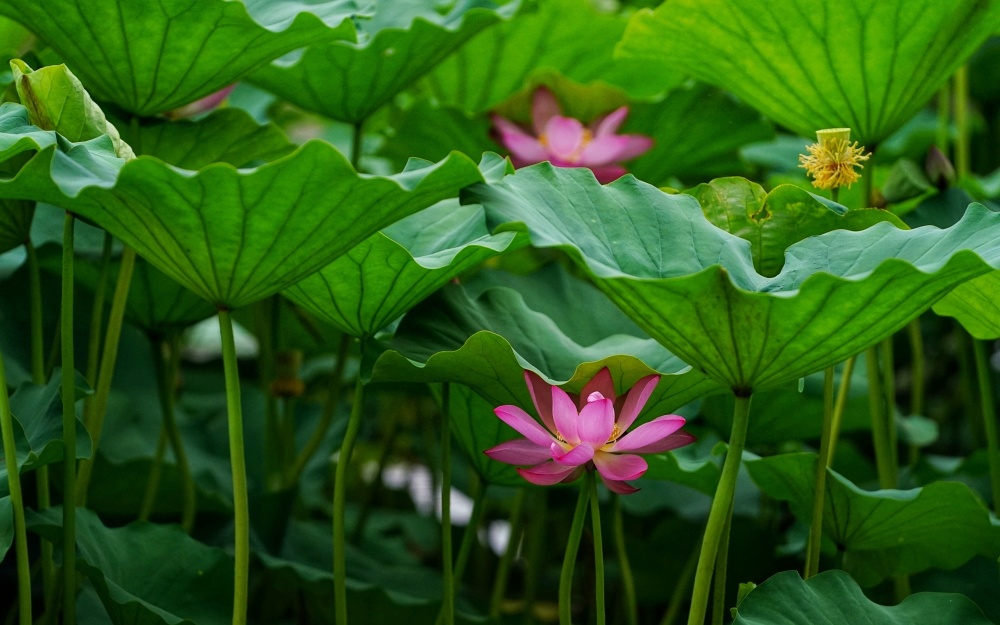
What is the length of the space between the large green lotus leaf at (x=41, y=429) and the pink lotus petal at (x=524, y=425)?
0.33 m

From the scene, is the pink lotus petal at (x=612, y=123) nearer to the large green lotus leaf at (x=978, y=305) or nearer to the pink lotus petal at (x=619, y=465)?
the large green lotus leaf at (x=978, y=305)

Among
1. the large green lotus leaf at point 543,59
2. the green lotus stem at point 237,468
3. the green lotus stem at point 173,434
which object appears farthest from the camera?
the large green lotus leaf at point 543,59

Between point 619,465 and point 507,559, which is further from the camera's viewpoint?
point 507,559

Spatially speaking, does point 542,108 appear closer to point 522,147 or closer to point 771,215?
point 522,147

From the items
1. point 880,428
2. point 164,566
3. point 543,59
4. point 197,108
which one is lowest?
point 164,566

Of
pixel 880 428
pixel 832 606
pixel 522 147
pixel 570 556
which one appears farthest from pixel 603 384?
pixel 522 147

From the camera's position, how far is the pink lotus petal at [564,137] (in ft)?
3.67

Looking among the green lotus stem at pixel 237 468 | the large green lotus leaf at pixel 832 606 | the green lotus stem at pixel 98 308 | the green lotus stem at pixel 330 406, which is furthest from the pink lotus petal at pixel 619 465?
the green lotus stem at pixel 98 308

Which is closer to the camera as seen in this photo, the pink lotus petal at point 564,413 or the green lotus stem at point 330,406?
the pink lotus petal at point 564,413

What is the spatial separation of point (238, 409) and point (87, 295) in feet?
1.93

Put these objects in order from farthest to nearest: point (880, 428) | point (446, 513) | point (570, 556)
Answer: point (880, 428) → point (446, 513) → point (570, 556)

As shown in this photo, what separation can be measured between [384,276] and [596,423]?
0.20 metres

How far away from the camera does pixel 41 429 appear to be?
2.66 ft

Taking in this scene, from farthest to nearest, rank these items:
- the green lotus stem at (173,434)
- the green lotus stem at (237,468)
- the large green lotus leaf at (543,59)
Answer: the large green lotus leaf at (543,59), the green lotus stem at (173,434), the green lotus stem at (237,468)
